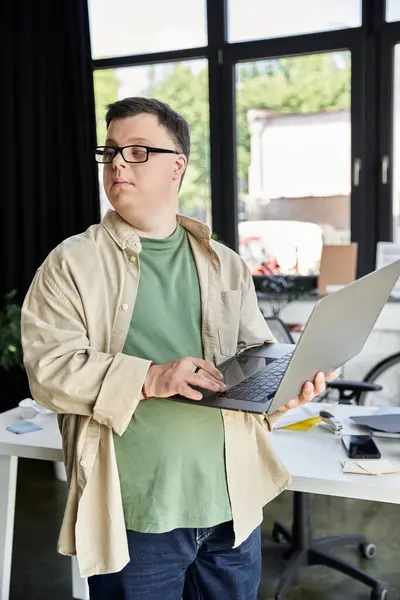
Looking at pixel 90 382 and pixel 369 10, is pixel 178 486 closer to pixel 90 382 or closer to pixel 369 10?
pixel 90 382

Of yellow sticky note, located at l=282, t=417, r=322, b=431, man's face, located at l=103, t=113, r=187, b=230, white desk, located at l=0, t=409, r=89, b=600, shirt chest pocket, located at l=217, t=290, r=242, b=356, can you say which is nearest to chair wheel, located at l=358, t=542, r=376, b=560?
yellow sticky note, located at l=282, t=417, r=322, b=431

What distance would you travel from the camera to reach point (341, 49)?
3666mm

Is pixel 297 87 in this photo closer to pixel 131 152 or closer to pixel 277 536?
pixel 277 536

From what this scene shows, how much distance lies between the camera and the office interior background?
367 centimetres

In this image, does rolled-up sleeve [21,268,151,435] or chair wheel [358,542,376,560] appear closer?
rolled-up sleeve [21,268,151,435]

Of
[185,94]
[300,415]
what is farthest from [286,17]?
[300,415]

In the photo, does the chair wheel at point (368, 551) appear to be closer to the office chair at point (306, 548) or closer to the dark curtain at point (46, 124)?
the office chair at point (306, 548)

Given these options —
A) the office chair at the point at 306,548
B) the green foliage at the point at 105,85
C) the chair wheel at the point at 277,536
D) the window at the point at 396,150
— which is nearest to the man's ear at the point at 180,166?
the office chair at the point at 306,548

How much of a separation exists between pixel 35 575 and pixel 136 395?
1690 mm

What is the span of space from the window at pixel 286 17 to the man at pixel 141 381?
278 centimetres

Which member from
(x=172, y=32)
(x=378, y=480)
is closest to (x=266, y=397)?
(x=378, y=480)

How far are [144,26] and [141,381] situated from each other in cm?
353

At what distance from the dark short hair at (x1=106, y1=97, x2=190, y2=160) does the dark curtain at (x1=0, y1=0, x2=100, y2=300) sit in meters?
2.87

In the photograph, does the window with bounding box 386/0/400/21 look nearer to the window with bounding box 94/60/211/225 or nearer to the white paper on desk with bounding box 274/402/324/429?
the window with bounding box 94/60/211/225
